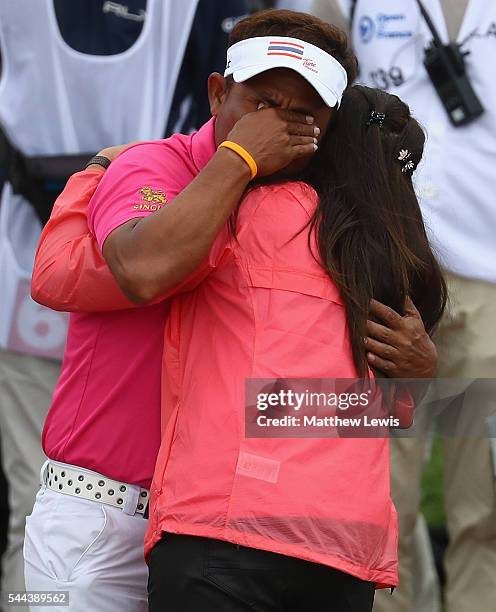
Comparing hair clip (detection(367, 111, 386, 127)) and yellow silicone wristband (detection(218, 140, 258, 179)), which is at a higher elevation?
hair clip (detection(367, 111, 386, 127))

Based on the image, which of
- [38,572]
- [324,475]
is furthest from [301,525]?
[38,572]

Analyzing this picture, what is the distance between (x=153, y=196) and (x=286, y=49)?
380 millimetres

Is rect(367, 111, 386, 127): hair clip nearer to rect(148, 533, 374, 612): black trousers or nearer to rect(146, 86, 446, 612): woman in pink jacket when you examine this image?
rect(146, 86, 446, 612): woman in pink jacket

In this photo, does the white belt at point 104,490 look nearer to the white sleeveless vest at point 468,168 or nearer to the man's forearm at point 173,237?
the man's forearm at point 173,237

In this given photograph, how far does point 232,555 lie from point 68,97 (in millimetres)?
2257

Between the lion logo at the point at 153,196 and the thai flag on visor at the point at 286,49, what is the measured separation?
13.6 inches

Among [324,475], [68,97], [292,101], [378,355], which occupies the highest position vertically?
[68,97]

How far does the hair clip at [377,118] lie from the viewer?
2424mm

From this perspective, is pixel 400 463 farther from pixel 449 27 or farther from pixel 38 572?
pixel 38 572

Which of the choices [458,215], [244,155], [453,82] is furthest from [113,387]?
[453,82]

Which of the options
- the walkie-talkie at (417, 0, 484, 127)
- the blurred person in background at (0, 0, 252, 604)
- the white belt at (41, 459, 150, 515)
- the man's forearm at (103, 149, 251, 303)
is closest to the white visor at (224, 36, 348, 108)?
the man's forearm at (103, 149, 251, 303)

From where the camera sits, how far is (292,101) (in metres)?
2.31

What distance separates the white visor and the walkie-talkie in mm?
1431

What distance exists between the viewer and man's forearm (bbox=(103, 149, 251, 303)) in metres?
2.09
